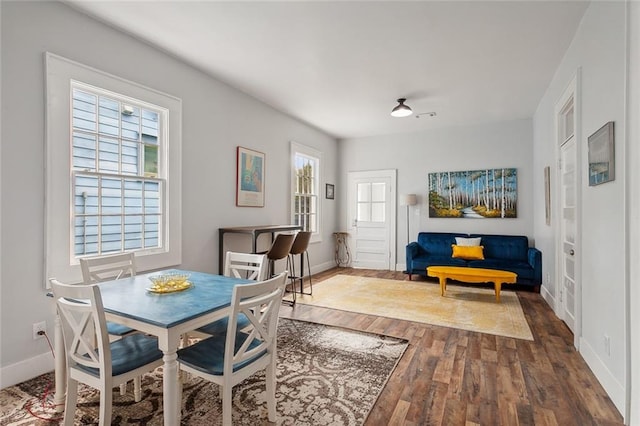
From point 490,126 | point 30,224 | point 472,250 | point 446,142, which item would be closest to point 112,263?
point 30,224

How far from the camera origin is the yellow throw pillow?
17.4 feet

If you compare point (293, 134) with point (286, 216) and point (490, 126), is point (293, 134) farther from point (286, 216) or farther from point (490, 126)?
point (490, 126)

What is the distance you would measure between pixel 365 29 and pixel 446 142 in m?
3.98

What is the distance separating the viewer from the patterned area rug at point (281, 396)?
1.86m

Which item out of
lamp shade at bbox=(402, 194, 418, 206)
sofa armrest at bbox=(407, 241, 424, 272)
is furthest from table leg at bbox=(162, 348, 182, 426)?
lamp shade at bbox=(402, 194, 418, 206)

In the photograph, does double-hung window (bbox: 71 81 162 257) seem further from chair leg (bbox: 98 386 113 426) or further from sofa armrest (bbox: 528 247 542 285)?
sofa armrest (bbox: 528 247 542 285)

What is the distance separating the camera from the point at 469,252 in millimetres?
5340

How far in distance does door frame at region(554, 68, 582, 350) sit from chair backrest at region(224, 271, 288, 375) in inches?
104

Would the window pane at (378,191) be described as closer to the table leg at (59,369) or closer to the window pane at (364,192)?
the window pane at (364,192)

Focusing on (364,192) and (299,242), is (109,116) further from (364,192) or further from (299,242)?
(364,192)

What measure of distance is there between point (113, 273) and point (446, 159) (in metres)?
5.74

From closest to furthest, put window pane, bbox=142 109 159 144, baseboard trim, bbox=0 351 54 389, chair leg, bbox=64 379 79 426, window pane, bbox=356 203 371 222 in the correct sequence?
chair leg, bbox=64 379 79 426, baseboard trim, bbox=0 351 54 389, window pane, bbox=142 109 159 144, window pane, bbox=356 203 371 222

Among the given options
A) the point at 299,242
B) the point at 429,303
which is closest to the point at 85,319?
the point at 299,242

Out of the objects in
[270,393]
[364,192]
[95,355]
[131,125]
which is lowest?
[270,393]
